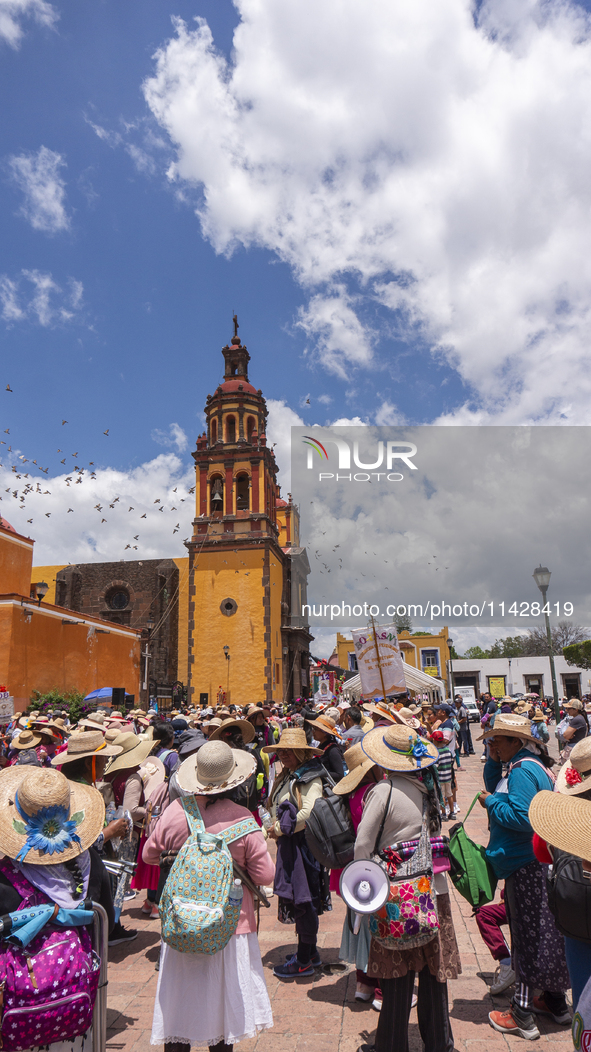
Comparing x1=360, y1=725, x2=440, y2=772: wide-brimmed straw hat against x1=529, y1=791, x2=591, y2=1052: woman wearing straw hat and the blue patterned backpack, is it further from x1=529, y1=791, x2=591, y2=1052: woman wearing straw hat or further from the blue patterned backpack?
the blue patterned backpack

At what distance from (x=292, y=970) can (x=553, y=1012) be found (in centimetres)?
173

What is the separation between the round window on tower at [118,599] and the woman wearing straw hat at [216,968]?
31.1 meters

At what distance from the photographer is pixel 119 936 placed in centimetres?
522

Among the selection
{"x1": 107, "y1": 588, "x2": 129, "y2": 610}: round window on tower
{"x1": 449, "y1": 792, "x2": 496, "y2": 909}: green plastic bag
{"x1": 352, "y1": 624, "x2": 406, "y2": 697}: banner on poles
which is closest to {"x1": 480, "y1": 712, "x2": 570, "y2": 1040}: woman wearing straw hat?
{"x1": 449, "y1": 792, "x2": 496, "y2": 909}: green plastic bag

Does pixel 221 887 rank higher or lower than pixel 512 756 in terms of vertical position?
lower

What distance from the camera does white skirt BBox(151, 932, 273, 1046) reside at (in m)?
2.81

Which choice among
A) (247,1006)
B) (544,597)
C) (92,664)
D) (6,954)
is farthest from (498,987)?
(92,664)

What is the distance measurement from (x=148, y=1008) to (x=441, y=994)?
2.01 meters

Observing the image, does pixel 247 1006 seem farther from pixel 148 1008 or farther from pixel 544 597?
pixel 544 597

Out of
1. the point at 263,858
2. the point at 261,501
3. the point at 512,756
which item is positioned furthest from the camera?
the point at 261,501

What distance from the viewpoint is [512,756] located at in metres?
3.77

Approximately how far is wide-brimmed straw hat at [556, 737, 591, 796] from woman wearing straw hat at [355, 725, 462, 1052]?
0.67 meters

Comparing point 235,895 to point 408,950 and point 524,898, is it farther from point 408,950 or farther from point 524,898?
point 524,898

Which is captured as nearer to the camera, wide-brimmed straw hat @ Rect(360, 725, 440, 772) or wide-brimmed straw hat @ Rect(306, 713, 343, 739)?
wide-brimmed straw hat @ Rect(360, 725, 440, 772)
